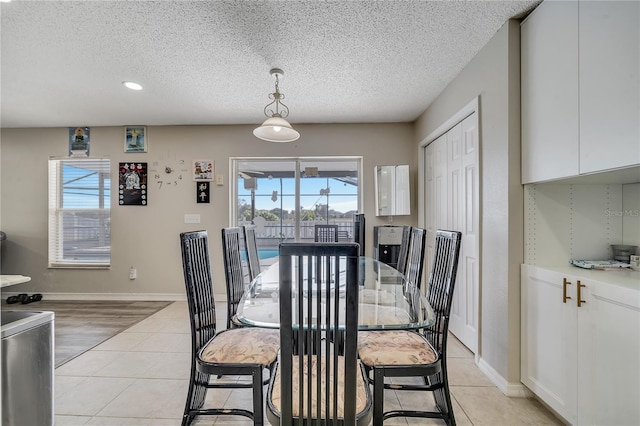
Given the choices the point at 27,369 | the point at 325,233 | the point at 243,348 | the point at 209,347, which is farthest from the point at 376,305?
the point at 325,233

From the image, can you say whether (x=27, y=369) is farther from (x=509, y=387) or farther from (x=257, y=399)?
(x=509, y=387)

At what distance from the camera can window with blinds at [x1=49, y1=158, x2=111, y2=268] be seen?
13.4 ft

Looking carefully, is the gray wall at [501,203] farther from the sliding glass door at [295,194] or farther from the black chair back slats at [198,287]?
the sliding glass door at [295,194]

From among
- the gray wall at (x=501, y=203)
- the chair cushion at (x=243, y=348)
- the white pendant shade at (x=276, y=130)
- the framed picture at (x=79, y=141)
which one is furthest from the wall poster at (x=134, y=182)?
the gray wall at (x=501, y=203)

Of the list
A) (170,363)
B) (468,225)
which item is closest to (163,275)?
(170,363)

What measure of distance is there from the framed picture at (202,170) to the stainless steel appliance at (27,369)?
271 centimetres

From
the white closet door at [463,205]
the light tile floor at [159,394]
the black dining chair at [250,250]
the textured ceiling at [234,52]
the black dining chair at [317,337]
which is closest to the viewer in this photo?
the black dining chair at [317,337]

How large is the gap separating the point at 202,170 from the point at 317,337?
359 cm

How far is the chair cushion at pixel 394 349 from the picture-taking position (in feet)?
4.44

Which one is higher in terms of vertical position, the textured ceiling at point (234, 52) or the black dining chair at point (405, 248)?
the textured ceiling at point (234, 52)

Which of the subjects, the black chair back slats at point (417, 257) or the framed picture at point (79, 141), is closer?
the black chair back slats at point (417, 257)

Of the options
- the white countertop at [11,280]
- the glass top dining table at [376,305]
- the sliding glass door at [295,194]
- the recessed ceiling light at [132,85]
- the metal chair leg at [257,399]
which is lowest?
the metal chair leg at [257,399]

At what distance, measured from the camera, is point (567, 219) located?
1.75 metres

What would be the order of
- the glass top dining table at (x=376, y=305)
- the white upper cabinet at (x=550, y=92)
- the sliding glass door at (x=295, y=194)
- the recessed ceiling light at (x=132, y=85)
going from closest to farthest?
the glass top dining table at (x=376, y=305) → the white upper cabinet at (x=550, y=92) → the recessed ceiling light at (x=132, y=85) → the sliding glass door at (x=295, y=194)
